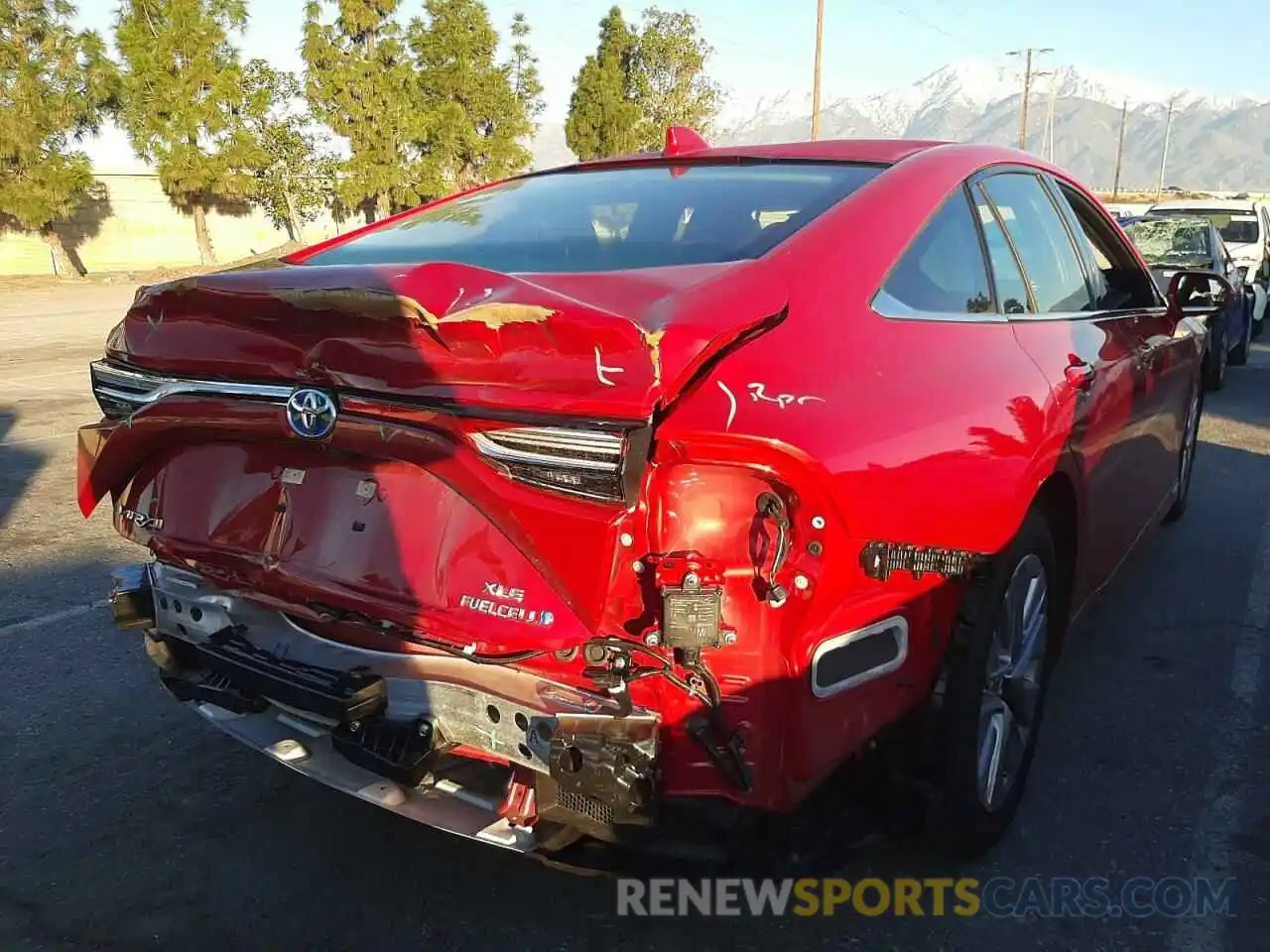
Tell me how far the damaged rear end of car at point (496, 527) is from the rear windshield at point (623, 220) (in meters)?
0.03

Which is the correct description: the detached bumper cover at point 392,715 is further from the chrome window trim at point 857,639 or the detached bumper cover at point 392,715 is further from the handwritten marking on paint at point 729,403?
the handwritten marking on paint at point 729,403

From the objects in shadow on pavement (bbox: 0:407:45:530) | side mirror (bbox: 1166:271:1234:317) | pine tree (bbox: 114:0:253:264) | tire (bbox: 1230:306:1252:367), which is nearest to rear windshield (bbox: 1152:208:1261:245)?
tire (bbox: 1230:306:1252:367)

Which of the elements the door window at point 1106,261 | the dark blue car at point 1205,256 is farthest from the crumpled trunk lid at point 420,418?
the dark blue car at point 1205,256

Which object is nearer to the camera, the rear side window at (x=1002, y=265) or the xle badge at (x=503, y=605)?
the xle badge at (x=503, y=605)

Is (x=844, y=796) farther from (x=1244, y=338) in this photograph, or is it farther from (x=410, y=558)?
(x=1244, y=338)

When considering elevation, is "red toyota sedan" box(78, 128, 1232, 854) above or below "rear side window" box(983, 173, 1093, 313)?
below

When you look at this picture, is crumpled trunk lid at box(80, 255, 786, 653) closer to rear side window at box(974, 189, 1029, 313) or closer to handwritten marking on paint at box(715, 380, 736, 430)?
handwritten marking on paint at box(715, 380, 736, 430)

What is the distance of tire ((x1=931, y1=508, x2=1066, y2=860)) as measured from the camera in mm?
2434

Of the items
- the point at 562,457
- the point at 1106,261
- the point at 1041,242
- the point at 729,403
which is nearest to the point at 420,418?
the point at 562,457

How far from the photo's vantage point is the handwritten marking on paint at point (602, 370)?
1.93 meters

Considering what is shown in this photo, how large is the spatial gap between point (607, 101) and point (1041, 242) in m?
44.2

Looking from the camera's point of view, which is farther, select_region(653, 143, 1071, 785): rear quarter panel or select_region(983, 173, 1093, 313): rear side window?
select_region(983, 173, 1093, 313): rear side window

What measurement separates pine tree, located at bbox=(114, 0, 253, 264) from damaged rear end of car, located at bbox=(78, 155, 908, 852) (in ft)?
109

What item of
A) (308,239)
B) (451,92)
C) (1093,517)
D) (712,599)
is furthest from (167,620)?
(451,92)
